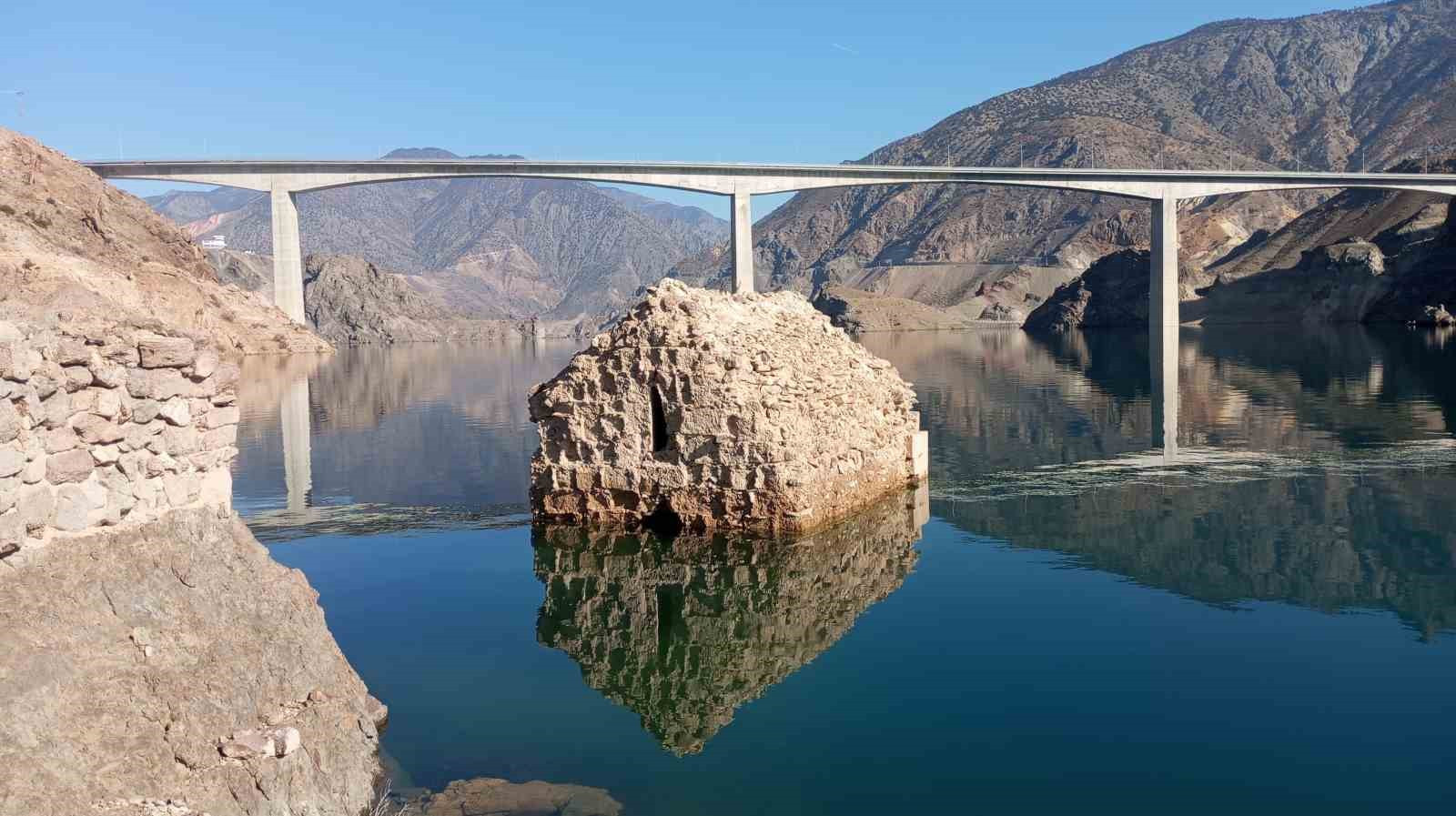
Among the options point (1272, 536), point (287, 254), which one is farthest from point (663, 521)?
point (287, 254)

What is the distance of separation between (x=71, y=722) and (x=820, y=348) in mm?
13910

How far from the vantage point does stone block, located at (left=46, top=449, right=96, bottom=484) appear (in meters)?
6.93

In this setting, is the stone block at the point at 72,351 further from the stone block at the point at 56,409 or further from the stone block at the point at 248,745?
the stone block at the point at 248,745

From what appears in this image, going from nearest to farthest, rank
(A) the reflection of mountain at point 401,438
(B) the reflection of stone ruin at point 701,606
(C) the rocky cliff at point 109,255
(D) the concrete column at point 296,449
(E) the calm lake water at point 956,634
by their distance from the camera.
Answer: (E) the calm lake water at point 956,634, (B) the reflection of stone ruin at point 701,606, (D) the concrete column at point 296,449, (A) the reflection of mountain at point 401,438, (C) the rocky cliff at point 109,255

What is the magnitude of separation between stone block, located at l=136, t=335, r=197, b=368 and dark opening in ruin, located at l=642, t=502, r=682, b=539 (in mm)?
9633

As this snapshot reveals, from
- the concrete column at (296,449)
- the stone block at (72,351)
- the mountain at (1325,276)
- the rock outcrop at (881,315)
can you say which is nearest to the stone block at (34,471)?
the stone block at (72,351)

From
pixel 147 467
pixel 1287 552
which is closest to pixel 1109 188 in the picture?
pixel 1287 552

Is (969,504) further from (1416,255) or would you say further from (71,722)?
(1416,255)

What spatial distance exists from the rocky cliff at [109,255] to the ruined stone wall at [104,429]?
31245 mm

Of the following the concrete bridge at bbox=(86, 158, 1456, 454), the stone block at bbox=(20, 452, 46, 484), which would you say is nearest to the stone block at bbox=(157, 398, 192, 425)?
the stone block at bbox=(20, 452, 46, 484)

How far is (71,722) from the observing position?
632 cm

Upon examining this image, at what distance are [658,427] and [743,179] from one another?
66100 mm

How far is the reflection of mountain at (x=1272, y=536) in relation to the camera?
14.1 meters

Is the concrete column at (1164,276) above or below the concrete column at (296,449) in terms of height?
above
